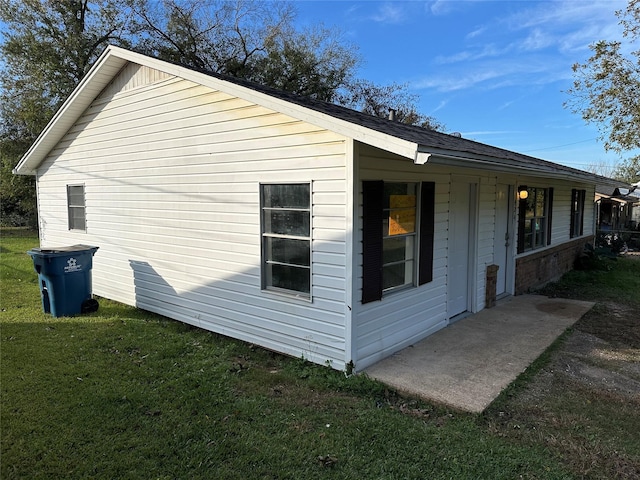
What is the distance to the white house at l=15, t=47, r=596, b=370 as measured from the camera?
14.8 ft

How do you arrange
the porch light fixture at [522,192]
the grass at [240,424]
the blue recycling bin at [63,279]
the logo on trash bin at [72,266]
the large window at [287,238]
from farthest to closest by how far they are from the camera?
the porch light fixture at [522,192]
the logo on trash bin at [72,266]
the blue recycling bin at [63,279]
the large window at [287,238]
the grass at [240,424]

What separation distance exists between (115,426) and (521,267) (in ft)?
25.5

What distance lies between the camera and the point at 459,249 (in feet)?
21.6

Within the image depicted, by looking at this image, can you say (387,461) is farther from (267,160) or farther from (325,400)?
(267,160)

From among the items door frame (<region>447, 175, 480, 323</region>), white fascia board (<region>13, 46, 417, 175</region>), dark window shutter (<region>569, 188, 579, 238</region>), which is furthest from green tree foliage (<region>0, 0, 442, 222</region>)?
door frame (<region>447, 175, 480, 323</region>)

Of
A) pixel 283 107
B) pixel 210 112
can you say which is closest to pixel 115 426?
pixel 283 107

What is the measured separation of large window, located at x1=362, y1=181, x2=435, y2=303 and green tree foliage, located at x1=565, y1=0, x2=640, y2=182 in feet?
53.3

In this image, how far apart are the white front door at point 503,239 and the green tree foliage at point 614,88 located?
525 inches

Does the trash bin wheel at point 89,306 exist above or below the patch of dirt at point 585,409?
above

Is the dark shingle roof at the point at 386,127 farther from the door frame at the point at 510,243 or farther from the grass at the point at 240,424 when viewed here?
the grass at the point at 240,424

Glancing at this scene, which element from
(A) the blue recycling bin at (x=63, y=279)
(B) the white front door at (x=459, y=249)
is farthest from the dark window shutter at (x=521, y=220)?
(A) the blue recycling bin at (x=63, y=279)

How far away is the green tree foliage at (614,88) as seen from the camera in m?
16.1

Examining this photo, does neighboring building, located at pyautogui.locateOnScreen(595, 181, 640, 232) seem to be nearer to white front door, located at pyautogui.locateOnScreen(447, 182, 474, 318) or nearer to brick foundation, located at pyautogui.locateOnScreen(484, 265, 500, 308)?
brick foundation, located at pyautogui.locateOnScreen(484, 265, 500, 308)

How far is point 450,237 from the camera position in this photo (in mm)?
6203
